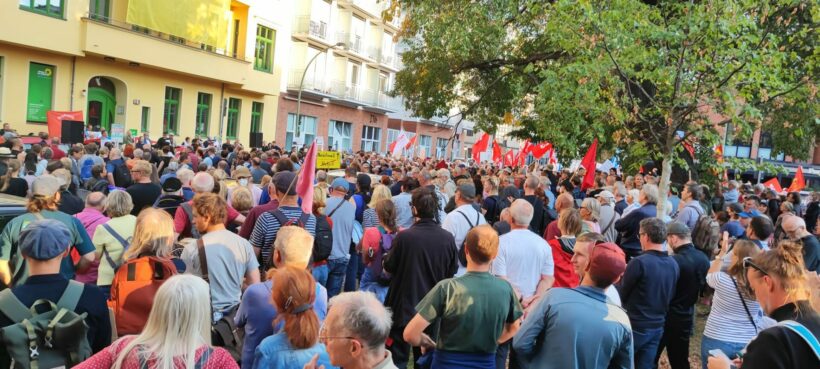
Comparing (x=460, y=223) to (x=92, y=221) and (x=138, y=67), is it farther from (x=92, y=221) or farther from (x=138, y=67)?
(x=138, y=67)

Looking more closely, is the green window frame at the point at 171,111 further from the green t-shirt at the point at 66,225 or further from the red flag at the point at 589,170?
the green t-shirt at the point at 66,225

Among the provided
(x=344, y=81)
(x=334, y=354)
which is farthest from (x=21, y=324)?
(x=344, y=81)

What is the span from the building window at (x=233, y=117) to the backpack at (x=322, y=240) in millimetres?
25269

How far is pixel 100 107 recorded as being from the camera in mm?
24016

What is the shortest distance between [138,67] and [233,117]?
6.55 metres

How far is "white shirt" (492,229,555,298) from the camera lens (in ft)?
18.5

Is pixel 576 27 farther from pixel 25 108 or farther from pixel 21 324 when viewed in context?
pixel 25 108

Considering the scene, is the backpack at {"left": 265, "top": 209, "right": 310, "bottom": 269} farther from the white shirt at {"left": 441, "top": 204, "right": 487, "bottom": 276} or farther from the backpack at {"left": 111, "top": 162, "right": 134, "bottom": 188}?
the backpack at {"left": 111, "top": 162, "right": 134, "bottom": 188}

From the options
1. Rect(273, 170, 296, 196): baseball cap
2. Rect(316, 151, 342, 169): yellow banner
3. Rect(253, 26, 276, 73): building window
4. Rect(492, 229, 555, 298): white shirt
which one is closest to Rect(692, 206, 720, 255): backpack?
Rect(492, 229, 555, 298): white shirt

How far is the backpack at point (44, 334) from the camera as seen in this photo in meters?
3.18

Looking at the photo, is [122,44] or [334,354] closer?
[334,354]

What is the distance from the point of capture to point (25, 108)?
68.3 ft

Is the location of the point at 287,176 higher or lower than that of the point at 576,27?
lower

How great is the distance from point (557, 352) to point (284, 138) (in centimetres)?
3294
